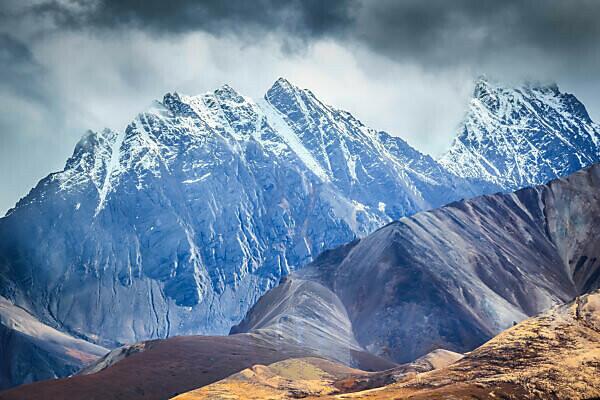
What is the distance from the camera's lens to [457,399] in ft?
453

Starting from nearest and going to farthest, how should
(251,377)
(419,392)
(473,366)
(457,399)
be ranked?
(457,399), (419,392), (473,366), (251,377)

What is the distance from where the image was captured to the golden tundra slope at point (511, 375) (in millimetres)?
141750

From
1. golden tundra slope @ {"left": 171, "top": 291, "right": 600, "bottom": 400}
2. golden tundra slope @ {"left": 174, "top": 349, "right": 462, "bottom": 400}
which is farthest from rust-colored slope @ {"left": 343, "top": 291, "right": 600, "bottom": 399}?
golden tundra slope @ {"left": 174, "top": 349, "right": 462, "bottom": 400}

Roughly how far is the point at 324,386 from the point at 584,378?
62796mm

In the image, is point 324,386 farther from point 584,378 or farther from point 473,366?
point 584,378

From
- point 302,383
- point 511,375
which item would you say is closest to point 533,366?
point 511,375

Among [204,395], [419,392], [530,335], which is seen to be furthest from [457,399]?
Result: [204,395]

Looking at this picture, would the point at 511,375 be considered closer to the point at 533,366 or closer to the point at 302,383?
the point at 533,366

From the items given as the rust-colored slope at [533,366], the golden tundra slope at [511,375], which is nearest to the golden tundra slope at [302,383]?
the golden tundra slope at [511,375]

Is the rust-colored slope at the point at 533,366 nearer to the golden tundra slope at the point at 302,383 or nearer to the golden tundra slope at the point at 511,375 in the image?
the golden tundra slope at the point at 511,375

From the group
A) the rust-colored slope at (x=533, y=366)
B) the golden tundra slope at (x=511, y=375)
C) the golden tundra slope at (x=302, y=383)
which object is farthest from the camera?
the golden tundra slope at (x=302, y=383)

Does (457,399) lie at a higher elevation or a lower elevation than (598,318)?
lower

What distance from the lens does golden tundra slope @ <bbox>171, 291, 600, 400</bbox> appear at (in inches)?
5581

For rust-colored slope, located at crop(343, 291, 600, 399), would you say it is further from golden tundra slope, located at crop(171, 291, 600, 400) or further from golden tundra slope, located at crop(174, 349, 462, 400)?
golden tundra slope, located at crop(174, 349, 462, 400)
